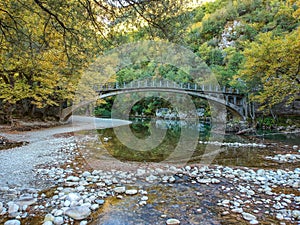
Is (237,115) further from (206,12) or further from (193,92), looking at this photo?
(206,12)

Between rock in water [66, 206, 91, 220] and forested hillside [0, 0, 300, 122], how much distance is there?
7.30 feet

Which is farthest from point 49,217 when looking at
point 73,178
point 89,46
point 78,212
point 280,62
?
point 280,62

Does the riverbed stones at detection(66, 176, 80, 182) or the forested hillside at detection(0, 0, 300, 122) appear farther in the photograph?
the riverbed stones at detection(66, 176, 80, 182)

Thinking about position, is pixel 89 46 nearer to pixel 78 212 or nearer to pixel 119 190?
pixel 119 190

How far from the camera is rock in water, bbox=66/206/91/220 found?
223 cm

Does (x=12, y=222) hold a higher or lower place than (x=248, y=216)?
higher

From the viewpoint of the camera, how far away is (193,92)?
726 inches

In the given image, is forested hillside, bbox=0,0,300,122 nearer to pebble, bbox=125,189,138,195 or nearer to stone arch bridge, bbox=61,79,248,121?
stone arch bridge, bbox=61,79,248,121

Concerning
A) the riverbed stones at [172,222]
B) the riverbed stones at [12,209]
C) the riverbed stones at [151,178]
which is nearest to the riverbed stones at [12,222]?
the riverbed stones at [12,209]

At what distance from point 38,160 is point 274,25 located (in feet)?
101

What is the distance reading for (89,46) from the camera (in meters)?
3.28

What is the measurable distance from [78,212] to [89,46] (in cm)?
247

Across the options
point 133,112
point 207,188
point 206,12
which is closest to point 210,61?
point 133,112

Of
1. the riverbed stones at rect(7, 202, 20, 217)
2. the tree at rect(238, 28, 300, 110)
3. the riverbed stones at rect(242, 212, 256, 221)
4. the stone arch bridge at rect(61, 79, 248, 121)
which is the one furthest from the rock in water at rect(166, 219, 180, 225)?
the stone arch bridge at rect(61, 79, 248, 121)
